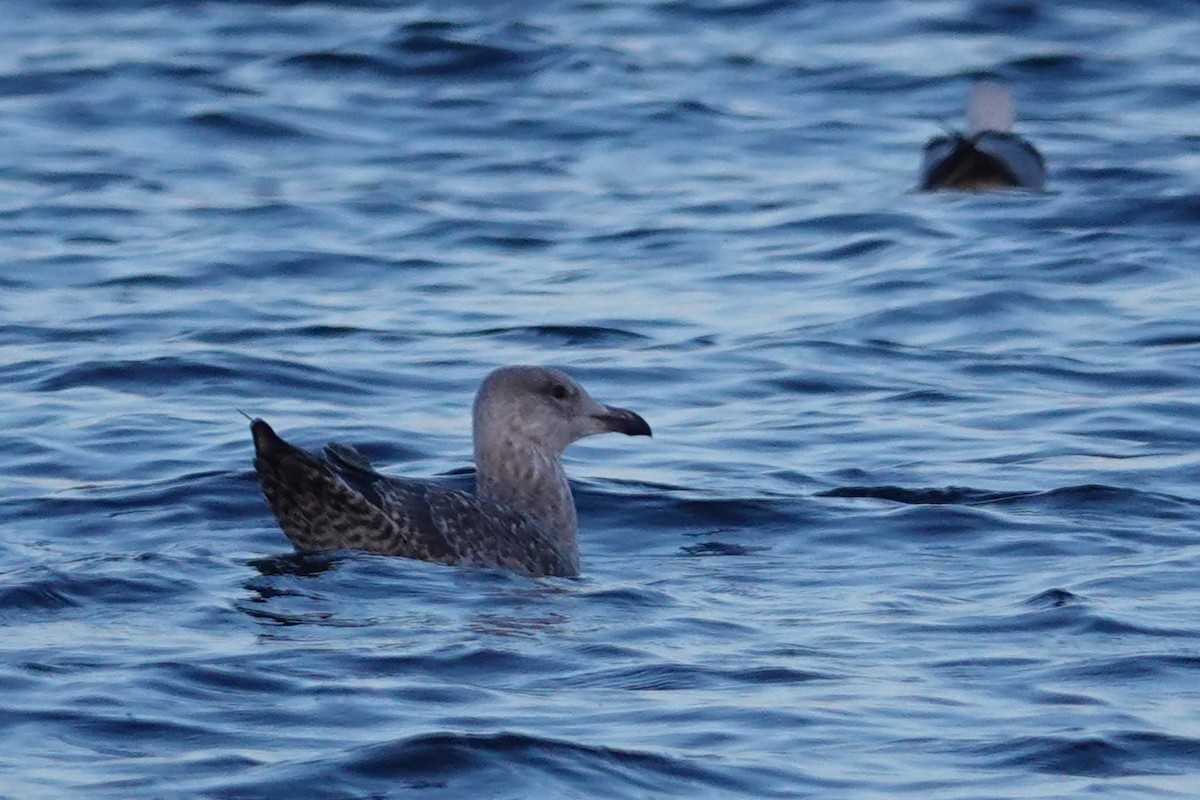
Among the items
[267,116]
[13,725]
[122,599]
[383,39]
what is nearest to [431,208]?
[267,116]

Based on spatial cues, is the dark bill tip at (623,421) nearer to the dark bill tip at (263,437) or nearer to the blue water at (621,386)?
the blue water at (621,386)

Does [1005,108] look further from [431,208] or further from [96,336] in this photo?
[96,336]

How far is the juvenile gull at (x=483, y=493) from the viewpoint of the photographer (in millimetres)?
8898

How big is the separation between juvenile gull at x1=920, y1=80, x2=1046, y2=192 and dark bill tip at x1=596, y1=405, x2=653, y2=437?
7696mm

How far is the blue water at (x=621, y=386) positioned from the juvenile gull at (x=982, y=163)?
0.48 ft

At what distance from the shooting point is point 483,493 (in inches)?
399

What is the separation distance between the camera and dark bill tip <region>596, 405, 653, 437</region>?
10086 millimetres

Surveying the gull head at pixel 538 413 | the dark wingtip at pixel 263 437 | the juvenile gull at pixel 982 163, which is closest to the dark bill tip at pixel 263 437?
the dark wingtip at pixel 263 437

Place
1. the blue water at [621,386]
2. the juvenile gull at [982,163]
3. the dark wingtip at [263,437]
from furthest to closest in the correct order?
the juvenile gull at [982,163] → the dark wingtip at [263,437] → the blue water at [621,386]

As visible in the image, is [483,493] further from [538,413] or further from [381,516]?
[381,516]

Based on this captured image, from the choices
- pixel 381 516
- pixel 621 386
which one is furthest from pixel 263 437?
pixel 621 386

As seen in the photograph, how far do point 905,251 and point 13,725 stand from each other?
9.82 metres

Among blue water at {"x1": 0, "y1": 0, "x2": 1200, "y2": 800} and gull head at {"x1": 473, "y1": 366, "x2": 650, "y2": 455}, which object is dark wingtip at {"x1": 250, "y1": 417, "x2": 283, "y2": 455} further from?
gull head at {"x1": 473, "y1": 366, "x2": 650, "y2": 455}

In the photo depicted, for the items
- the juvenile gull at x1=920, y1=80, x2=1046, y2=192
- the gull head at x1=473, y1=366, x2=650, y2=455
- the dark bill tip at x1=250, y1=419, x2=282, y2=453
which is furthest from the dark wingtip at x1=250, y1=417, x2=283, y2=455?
the juvenile gull at x1=920, y1=80, x2=1046, y2=192
